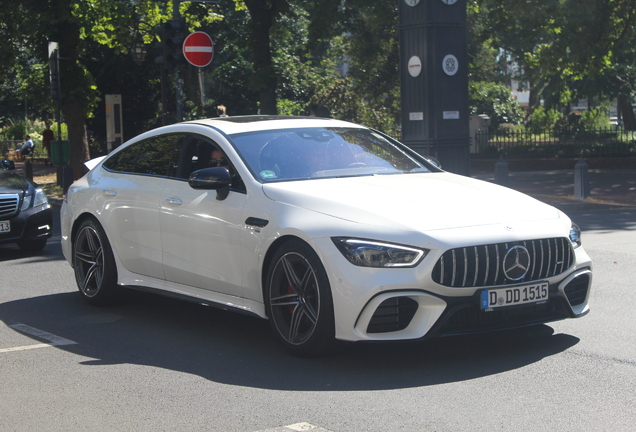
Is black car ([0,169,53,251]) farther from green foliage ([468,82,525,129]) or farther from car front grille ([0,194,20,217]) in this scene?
green foliage ([468,82,525,129])

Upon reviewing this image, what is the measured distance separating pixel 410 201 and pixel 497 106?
40759 millimetres

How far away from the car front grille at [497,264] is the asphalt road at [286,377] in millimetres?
533

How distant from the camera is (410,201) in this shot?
5.98 meters

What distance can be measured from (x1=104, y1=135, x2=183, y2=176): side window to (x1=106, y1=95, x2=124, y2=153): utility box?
23.1m

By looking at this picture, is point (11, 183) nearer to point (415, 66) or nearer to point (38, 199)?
point (38, 199)

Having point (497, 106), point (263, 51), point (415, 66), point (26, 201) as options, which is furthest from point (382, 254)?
point (497, 106)

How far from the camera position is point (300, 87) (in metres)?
36.2

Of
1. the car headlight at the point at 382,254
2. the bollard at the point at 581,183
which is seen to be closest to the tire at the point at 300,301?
the car headlight at the point at 382,254

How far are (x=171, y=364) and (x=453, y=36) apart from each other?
39.6ft

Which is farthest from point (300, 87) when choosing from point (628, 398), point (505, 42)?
point (628, 398)

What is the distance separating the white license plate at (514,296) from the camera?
5641 millimetres

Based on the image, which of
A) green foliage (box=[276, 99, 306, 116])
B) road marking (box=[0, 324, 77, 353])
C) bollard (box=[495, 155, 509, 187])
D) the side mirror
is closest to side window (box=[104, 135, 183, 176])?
the side mirror

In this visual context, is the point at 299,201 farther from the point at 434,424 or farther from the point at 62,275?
the point at 62,275

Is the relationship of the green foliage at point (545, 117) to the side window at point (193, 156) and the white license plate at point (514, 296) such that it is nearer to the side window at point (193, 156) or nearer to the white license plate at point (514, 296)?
the side window at point (193, 156)
